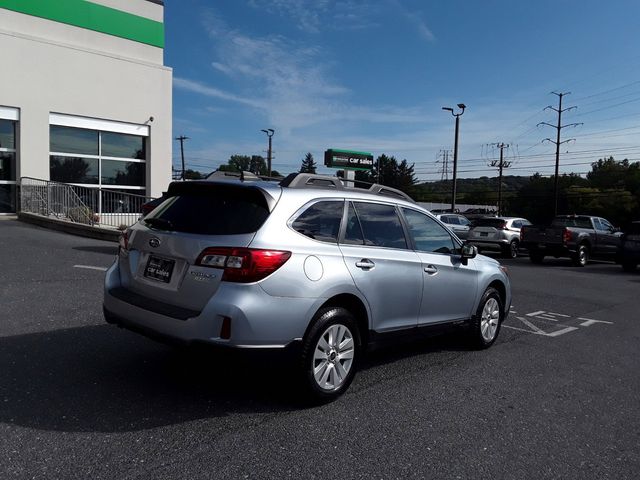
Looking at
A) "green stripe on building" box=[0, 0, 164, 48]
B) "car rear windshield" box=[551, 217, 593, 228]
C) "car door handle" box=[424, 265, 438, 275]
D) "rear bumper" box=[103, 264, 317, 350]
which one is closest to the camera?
"rear bumper" box=[103, 264, 317, 350]

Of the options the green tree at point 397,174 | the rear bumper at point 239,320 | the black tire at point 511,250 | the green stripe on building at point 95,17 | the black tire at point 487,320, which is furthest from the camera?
the green tree at point 397,174

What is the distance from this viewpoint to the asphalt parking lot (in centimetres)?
320

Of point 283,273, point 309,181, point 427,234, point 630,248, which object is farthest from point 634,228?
point 283,273

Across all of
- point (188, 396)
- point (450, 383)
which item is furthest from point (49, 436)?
point (450, 383)

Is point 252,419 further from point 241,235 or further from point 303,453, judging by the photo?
point 241,235

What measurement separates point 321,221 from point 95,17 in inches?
832

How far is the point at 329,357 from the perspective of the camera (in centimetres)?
410

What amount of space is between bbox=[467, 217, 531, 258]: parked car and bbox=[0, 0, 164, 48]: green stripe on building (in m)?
15.6

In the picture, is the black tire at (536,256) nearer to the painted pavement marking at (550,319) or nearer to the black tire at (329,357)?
the painted pavement marking at (550,319)

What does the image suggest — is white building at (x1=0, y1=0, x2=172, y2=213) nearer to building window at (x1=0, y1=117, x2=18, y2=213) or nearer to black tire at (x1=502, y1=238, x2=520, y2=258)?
building window at (x1=0, y1=117, x2=18, y2=213)

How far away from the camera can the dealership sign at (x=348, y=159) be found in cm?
2781

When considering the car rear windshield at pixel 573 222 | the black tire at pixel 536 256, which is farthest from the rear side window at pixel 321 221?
the car rear windshield at pixel 573 222

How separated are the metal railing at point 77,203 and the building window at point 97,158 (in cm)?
165

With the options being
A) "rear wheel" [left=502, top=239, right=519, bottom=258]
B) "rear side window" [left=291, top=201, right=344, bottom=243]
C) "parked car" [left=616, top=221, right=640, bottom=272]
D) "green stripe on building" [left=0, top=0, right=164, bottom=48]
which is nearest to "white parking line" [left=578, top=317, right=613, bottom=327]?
"rear side window" [left=291, top=201, right=344, bottom=243]
